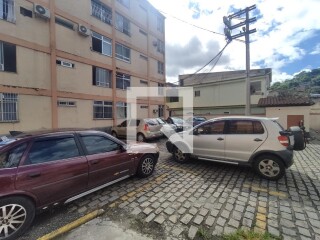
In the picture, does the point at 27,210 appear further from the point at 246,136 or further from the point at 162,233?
the point at 246,136

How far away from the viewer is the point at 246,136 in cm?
511

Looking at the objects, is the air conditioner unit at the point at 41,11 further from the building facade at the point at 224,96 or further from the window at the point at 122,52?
the building facade at the point at 224,96

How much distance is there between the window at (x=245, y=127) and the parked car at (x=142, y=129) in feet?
19.9

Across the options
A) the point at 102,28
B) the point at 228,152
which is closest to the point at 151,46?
the point at 102,28

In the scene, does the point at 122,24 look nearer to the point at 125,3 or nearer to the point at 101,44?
the point at 125,3

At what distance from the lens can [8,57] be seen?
32.7 feet

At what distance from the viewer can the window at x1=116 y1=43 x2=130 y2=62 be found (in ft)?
55.5

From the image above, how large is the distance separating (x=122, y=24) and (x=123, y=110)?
315 inches

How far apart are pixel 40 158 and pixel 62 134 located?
59 centimetres

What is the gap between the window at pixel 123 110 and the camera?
17006 mm

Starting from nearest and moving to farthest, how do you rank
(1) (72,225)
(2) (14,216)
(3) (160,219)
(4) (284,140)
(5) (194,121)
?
1. (2) (14,216)
2. (1) (72,225)
3. (3) (160,219)
4. (4) (284,140)
5. (5) (194,121)

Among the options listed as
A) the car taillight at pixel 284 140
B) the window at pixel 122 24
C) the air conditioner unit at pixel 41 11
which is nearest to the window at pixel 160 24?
the window at pixel 122 24

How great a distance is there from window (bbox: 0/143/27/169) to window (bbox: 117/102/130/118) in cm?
1408

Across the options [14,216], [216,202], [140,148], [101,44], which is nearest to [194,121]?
[101,44]
